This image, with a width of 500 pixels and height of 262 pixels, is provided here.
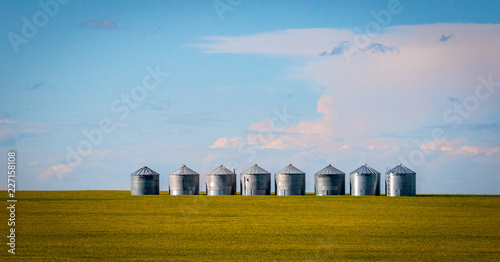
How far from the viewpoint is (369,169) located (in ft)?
306

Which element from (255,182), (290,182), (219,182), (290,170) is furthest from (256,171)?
(219,182)

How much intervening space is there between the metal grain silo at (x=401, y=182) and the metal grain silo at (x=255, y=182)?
18.9 metres

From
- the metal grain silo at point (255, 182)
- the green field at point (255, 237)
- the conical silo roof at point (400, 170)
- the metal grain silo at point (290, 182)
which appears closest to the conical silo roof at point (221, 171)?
the metal grain silo at point (255, 182)

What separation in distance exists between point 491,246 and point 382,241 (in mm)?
5088

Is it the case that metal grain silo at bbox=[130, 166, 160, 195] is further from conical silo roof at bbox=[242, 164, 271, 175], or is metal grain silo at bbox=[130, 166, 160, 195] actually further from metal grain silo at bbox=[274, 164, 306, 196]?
metal grain silo at bbox=[274, 164, 306, 196]

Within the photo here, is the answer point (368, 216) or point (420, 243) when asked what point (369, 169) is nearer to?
point (368, 216)

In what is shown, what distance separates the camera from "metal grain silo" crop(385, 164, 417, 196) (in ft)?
296

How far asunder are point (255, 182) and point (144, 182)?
→ 17.5m

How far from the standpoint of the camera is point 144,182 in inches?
3784

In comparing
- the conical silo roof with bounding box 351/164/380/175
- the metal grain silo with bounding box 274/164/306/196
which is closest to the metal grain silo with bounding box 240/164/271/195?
the metal grain silo with bounding box 274/164/306/196

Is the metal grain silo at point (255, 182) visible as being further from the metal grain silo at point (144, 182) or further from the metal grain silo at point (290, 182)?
the metal grain silo at point (144, 182)

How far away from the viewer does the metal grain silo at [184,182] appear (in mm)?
96812

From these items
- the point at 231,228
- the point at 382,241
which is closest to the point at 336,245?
the point at 382,241

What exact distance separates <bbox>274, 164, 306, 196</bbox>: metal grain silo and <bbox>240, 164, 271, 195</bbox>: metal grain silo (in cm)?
208
